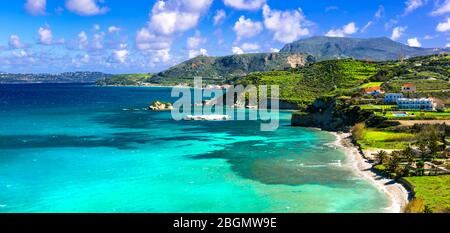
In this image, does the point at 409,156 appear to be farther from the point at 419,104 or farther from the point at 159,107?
the point at 159,107

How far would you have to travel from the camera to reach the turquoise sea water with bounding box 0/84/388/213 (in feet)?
148

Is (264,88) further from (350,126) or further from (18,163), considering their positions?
(18,163)

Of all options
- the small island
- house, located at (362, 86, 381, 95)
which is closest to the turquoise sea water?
house, located at (362, 86, 381, 95)

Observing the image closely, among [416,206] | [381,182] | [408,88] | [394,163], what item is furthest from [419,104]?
[416,206]

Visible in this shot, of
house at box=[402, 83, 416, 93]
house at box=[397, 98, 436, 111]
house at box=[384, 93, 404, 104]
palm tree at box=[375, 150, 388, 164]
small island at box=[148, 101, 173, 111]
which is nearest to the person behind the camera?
palm tree at box=[375, 150, 388, 164]

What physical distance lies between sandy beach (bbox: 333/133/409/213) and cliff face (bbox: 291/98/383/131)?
17.5 metres

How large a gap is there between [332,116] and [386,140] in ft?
95.9

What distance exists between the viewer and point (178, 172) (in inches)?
2333

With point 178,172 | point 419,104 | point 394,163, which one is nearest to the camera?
point 394,163

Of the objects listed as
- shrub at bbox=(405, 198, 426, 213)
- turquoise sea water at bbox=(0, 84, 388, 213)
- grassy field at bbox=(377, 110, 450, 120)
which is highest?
grassy field at bbox=(377, 110, 450, 120)

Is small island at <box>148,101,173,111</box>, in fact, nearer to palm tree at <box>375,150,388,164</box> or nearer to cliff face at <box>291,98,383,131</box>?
cliff face at <box>291,98,383,131</box>

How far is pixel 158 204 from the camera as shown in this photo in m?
45.1

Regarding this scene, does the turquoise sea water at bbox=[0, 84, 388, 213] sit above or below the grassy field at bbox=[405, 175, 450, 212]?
below
